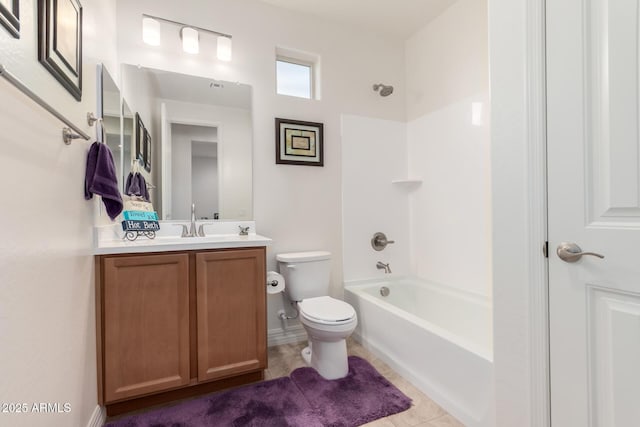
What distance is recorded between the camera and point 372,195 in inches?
108

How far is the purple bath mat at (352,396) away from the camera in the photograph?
1.51 meters

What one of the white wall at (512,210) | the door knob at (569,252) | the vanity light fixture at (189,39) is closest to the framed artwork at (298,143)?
the vanity light fixture at (189,39)

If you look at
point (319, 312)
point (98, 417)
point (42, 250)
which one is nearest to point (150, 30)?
point (42, 250)

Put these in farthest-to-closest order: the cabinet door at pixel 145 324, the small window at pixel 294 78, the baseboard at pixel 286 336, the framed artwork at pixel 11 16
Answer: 1. the small window at pixel 294 78
2. the baseboard at pixel 286 336
3. the cabinet door at pixel 145 324
4. the framed artwork at pixel 11 16

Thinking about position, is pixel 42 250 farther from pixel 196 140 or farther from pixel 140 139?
pixel 196 140

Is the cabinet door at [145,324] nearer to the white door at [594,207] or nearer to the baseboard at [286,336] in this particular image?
the baseboard at [286,336]

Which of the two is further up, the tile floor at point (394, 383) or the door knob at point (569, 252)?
the door knob at point (569, 252)

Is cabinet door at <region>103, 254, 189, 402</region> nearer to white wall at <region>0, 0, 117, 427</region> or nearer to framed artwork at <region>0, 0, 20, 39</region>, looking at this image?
white wall at <region>0, 0, 117, 427</region>

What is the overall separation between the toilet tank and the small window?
1393 millimetres

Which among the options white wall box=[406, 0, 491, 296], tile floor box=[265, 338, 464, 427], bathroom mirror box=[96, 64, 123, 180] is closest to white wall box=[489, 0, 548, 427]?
tile floor box=[265, 338, 464, 427]

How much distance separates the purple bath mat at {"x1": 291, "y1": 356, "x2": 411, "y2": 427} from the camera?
59.5 inches

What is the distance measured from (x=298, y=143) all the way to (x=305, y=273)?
1068 millimetres

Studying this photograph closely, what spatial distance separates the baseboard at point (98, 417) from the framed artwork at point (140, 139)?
1.44 metres

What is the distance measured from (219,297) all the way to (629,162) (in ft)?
5.94
